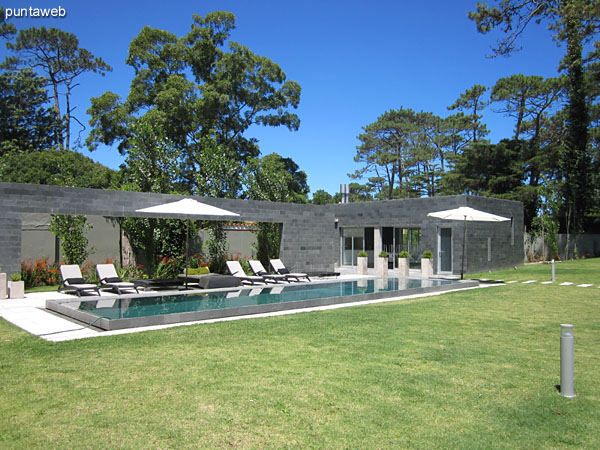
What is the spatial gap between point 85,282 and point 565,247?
1166 inches

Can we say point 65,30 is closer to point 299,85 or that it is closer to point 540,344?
point 299,85

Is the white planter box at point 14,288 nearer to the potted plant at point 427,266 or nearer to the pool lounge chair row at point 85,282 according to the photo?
the pool lounge chair row at point 85,282

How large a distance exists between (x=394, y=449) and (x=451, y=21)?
81.1ft

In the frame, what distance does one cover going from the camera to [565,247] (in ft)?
104

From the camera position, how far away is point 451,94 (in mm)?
43031

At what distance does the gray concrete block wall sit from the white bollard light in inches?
459

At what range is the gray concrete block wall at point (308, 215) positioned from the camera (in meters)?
13.1

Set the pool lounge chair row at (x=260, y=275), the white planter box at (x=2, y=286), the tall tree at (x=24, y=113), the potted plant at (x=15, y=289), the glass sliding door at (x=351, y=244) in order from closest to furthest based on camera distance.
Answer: the white planter box at (x=2, y=286), the potted plant at (x=15, y=289), the pool lounge chair row at (x=260, y=275), the glass sliding door at (x=351, y=244), the tall tree at (x=24, y=113)

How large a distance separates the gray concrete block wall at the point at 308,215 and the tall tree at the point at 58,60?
24.1 metres

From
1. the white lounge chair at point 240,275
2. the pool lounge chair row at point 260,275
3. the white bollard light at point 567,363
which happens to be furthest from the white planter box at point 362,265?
the white bollard light at point 567,363

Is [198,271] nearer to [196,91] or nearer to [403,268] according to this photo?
[403,268]

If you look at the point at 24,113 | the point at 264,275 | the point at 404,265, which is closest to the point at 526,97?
the point at 404,265

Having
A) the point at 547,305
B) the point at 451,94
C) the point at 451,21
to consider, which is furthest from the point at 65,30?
the point at 547,305

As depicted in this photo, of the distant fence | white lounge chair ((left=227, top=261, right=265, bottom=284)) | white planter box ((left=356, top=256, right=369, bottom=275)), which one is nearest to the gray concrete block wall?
white planter box ((left=356, top=256, right=369, bottom=275))
